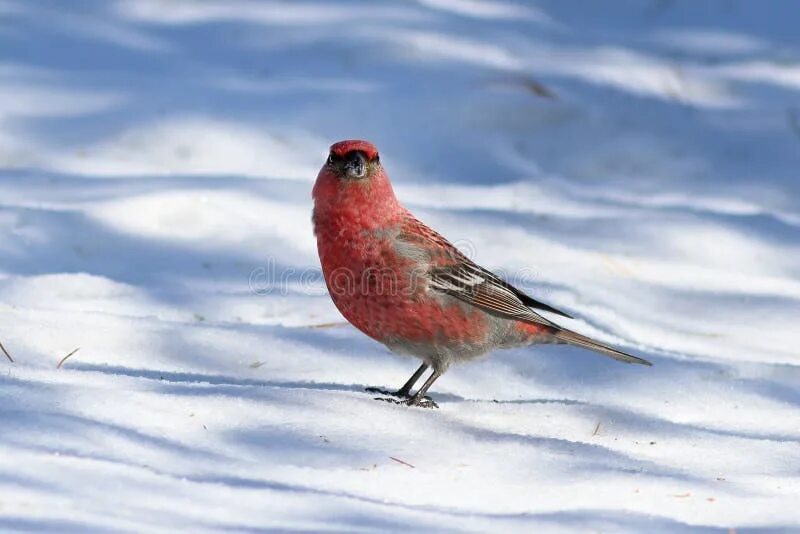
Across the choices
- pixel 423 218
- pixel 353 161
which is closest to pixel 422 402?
pixel 353 161

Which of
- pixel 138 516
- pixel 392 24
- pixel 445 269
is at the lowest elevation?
pixel 138 516

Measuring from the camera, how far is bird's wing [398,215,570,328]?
4555 millimetres

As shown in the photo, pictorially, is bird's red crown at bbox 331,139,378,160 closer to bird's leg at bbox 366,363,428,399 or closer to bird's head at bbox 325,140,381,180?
bird's head at bbox 325,140,381,180

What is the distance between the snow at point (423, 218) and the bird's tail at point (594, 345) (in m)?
0.10

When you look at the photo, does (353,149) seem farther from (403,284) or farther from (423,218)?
(423,218)

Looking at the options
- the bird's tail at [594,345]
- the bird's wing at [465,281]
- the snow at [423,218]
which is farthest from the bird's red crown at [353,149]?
the bird's tail at [594,345]

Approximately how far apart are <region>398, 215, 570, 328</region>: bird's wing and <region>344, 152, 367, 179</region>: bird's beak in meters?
0.25

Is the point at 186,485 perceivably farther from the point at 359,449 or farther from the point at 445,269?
the point at 445,269

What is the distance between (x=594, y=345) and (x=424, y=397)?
0.71 meters

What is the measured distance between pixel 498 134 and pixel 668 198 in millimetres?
1124

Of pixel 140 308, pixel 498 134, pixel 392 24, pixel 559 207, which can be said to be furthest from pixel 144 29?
pixel 140 308

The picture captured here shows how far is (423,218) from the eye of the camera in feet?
21.7

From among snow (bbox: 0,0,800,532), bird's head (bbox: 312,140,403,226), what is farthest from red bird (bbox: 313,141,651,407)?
Result: snow (bbox: 0,0,800,532)

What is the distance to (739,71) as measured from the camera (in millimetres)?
8922
